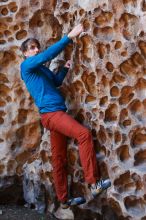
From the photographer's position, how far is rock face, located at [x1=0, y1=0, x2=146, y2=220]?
4.20m

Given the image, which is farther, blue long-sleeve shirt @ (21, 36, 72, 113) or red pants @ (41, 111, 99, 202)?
blue long-sleeve shirt @ (21, 36, 72, 113)

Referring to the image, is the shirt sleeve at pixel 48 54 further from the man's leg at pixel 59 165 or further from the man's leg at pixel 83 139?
the man's leg at pixel 59 165

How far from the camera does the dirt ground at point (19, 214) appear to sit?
495 centimetres

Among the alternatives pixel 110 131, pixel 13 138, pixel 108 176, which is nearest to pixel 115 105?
pixel 110 131

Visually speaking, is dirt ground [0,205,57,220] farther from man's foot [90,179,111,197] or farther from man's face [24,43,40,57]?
man's face [24,43,40,57]

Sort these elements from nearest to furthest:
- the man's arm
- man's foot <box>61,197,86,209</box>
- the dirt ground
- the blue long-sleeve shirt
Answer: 1. the man's arm
2. the blue long-sleeve shirt
3. man's foot <box>61,197,86,209</box>
4. the dirt ground

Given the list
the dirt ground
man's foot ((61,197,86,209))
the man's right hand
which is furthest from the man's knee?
the dirt ground

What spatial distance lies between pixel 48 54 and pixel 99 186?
1173 mm

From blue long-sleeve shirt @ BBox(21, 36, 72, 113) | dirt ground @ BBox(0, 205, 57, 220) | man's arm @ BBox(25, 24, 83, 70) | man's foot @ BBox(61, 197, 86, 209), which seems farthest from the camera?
dirt ground @ BBox(0, 205, 57, 220)

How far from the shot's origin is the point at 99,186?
13.9 ft

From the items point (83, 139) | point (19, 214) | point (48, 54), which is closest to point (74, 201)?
point (83, 139)

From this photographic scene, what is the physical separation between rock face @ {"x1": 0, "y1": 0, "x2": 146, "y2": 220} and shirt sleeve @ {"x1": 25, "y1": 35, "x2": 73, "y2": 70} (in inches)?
12.7

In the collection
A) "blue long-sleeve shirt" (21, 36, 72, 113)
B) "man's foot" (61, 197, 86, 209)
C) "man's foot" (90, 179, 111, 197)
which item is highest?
"blue long-sleeve shirt" (21, 36, 72, 113)

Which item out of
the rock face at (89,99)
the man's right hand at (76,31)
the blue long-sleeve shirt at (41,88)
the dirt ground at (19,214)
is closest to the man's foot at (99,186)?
the rock face at (89,99)
